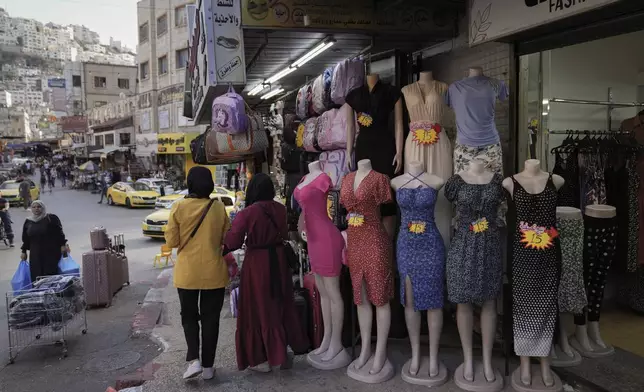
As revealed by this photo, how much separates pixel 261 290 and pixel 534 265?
7.29 ft

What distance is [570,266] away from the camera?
3705 millimetres

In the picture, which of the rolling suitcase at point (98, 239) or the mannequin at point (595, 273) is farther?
the rolling suitcase at point (98, 239)

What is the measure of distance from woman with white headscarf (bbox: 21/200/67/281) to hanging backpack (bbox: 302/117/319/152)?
4.19 meters

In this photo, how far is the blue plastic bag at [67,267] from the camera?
716 cm

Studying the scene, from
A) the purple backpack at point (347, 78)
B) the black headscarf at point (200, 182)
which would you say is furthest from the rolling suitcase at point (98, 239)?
the purple backpack at point (347, 78)

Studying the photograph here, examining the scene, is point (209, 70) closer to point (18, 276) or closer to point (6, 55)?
point (18, 276)

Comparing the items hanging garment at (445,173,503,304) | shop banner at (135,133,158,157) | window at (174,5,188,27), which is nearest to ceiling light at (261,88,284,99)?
hanging garment at (445,173,503,304)

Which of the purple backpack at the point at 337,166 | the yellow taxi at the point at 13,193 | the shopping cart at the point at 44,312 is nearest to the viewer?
the purple backpack at the point at 337,166

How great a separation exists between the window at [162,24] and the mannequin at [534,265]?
30.1 m

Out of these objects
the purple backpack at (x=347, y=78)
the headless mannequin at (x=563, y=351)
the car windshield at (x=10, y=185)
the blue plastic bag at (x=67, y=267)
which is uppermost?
the purple backpack at (x=347, y=78)

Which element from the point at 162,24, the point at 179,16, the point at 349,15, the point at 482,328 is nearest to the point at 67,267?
the point at 349,15

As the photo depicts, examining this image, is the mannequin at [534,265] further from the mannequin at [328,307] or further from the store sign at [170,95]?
the store sign at [170,95]

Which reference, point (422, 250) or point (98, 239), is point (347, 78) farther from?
point (98, 239)

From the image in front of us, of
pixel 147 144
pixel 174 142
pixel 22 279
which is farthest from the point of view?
pixel 147 144
